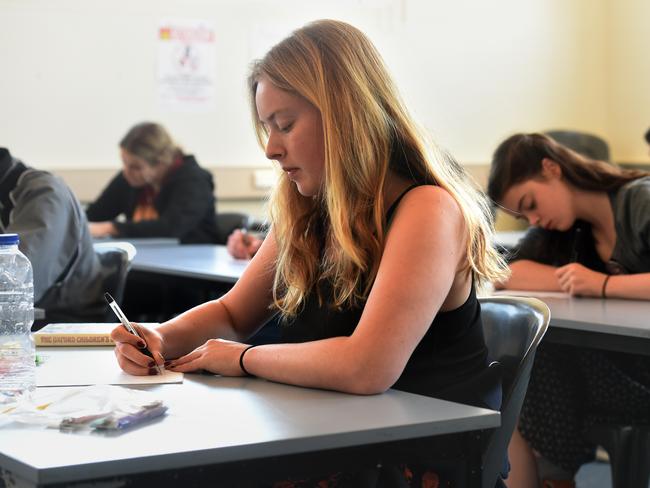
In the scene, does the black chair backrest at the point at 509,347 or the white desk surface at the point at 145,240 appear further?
the white desk surface at the point at 145,240

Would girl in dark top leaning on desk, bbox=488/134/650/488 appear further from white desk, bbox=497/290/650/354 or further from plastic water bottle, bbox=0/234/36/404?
plastic water bottle, bbox=0/234/36/404

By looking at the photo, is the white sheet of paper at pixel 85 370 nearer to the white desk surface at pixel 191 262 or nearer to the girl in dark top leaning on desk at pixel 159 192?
the white desk surface at pixel 191 262

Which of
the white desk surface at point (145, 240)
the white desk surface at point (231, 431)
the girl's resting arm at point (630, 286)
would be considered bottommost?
the white desk surface at point (145, 240)

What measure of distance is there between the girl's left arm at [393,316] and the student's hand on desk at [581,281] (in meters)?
1.15

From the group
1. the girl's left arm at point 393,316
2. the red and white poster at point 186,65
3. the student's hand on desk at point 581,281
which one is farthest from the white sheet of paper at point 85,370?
the red and white poster at point 186,65

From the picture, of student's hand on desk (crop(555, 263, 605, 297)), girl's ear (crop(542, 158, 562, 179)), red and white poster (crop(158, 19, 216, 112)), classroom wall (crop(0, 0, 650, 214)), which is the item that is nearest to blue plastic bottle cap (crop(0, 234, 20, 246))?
student's hand on desk (crop(555, 263, 605, 297))

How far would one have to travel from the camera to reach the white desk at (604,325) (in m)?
2.08

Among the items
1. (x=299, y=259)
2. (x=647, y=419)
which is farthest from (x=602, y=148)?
(x=299, y=259)

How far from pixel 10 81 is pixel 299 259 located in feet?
12.7


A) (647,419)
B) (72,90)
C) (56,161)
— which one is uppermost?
(72,90)

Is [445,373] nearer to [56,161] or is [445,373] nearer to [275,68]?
[275,68]

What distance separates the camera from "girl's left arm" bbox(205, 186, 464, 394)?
145 centimetres

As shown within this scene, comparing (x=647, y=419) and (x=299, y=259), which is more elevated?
(x=299, y=259)

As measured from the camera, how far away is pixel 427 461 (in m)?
1.29
